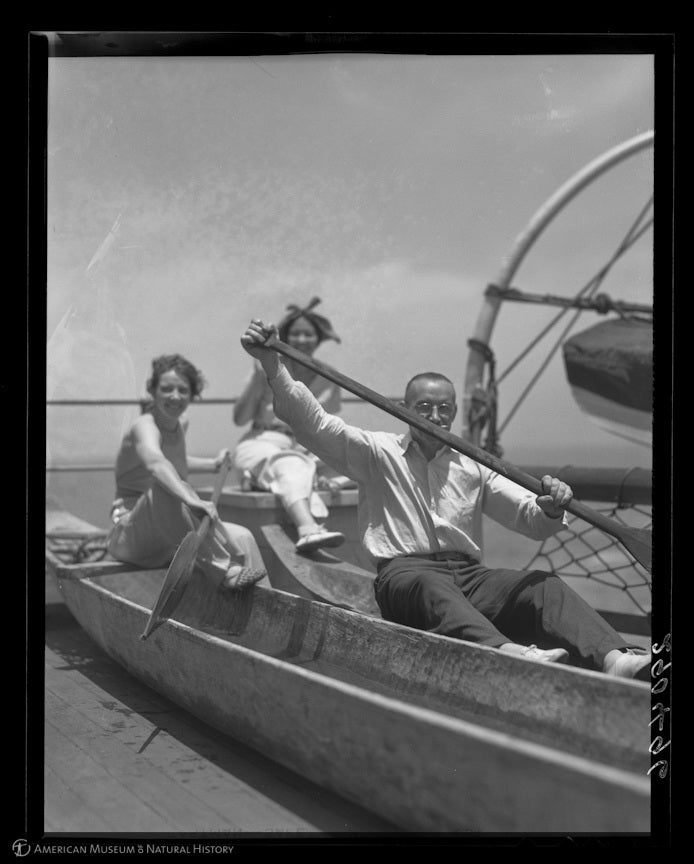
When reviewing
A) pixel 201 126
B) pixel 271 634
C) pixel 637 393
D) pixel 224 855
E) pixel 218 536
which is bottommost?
pixel 224 855

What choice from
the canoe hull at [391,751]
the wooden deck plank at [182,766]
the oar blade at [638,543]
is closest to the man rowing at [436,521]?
the oar blade at [638,543]

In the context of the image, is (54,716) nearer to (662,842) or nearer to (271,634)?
(271,634)

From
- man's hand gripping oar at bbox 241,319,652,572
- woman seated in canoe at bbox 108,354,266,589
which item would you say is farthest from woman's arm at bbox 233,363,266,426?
man's hand gripping oar at bbox 241,319,652,572

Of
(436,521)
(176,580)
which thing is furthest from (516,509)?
(176,580)

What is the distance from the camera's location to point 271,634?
324 centimetres

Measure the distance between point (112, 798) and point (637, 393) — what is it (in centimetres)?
384

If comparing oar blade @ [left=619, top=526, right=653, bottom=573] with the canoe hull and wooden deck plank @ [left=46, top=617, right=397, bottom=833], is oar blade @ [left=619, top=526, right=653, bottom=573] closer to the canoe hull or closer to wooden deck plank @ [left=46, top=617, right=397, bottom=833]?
the canoe hull

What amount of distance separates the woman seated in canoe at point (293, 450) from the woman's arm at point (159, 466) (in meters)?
0.68

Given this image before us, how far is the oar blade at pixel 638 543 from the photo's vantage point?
259cm

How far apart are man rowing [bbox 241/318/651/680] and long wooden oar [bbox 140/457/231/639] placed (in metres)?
0.66

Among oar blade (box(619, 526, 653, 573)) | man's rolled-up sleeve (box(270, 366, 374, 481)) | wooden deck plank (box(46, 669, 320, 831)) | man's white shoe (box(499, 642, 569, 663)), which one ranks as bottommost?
wooden deck plank (box(46, 669, 320, 831))

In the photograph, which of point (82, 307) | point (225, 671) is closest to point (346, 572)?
point (225, 671)

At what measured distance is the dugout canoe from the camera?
1.73m

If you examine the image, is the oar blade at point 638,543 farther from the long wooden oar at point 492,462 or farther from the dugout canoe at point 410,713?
the dugout canoe at point 410,713
